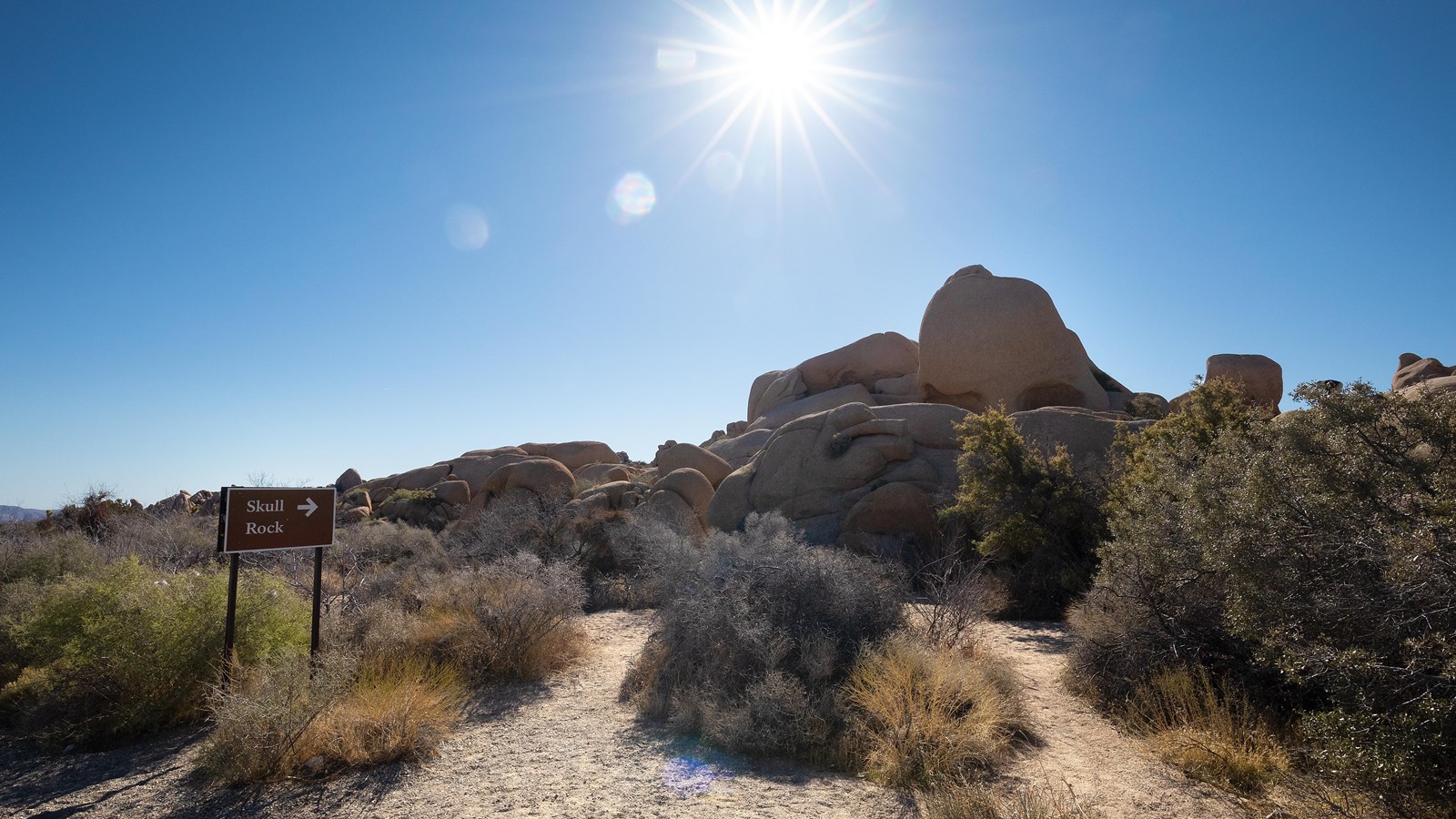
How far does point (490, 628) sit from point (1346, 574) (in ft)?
27.9

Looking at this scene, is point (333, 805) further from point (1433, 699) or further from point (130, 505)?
point (130, 505)

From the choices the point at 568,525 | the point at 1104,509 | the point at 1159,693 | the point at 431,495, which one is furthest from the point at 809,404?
the point at 1159,693

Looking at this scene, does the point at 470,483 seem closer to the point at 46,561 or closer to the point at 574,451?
the point at 574,451

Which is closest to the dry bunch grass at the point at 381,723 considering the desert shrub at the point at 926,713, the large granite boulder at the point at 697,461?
the desert shrub at the point at 926,713

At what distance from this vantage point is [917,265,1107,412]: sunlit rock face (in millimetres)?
31609

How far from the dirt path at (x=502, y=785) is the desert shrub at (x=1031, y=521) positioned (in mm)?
7538

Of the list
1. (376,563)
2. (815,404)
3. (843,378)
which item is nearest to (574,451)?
(815,404)

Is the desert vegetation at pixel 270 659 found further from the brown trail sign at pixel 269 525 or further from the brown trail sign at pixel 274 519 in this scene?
the brown trail sign at pixel 274 519

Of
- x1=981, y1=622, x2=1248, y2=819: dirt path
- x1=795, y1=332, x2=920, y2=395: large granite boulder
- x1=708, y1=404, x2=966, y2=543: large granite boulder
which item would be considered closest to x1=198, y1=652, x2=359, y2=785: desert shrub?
x1=981, y1=622, x2=1248, y2=819: dirt path

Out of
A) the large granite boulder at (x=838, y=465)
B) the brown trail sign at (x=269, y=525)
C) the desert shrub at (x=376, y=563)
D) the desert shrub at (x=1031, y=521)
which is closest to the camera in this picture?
the brown trail sign at (x=269, y=525)

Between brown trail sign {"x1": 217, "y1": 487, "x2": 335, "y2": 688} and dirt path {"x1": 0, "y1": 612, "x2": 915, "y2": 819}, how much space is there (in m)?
1.23

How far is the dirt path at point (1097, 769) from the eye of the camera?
193 inches

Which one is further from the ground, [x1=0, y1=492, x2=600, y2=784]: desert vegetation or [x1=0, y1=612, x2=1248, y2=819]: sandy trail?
[x1=0, y1=492, x2=600, y2=784]: desert vegetation

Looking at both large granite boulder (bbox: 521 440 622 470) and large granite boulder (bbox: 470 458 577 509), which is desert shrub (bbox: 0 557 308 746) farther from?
large granite boulder (bbox: 521 440 622 470)
